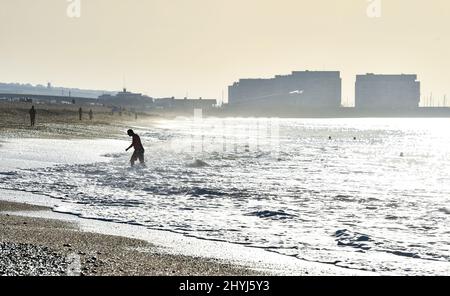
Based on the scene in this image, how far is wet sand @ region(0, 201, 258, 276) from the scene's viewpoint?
8.62m

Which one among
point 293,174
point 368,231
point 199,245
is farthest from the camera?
point 293,174

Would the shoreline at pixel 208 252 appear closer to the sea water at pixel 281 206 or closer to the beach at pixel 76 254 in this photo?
the beach at pixel 76 254

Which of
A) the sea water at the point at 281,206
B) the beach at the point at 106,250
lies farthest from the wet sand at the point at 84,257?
the sea water at the point at 281,206

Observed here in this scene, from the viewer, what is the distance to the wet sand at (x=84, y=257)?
862 centimetres

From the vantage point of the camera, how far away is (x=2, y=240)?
1008 cm

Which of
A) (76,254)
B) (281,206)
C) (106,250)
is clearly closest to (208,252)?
(106,250)

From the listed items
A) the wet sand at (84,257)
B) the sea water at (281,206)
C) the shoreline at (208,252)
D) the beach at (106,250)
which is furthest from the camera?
the sea water at (281,206)

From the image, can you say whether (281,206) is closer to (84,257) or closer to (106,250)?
(106,250)

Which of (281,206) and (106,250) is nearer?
(106,250)

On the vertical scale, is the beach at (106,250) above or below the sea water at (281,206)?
above

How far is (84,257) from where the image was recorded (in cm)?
955

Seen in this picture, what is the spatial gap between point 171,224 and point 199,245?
8.20 feet
